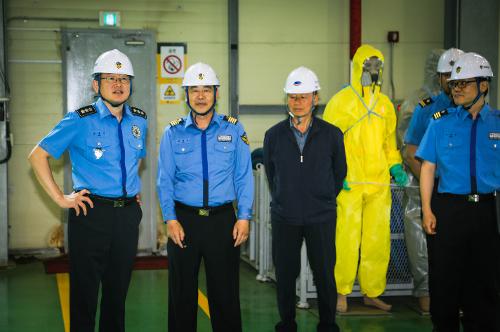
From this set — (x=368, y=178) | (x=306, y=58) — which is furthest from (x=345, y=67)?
(x=368, y=178)

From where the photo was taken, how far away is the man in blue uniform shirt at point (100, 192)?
3672 millimetres

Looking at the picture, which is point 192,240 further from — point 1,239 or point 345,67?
point 345,67

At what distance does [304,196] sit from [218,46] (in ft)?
13.0

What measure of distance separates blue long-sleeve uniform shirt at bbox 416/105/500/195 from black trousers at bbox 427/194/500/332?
0.10 m

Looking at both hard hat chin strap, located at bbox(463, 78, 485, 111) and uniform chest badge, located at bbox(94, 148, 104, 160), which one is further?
hard hat chin strap, located at bbox(463, 78, 485, 111)

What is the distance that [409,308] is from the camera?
5641 millimetres

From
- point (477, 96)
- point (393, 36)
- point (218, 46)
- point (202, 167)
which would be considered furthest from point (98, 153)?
point (393, 36)

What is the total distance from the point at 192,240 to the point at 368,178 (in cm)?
198

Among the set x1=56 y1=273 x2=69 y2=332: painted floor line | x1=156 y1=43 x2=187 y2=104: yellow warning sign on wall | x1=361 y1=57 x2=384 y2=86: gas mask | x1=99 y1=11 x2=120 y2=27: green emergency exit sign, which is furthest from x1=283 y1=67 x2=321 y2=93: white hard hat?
x1=99 y1=11 x2=120 y2=27: green emergency exit sign

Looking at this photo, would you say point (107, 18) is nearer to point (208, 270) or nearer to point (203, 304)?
point (203, 304)

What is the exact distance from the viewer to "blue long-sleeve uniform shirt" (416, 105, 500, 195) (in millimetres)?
3904

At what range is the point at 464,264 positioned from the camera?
3.97 meters

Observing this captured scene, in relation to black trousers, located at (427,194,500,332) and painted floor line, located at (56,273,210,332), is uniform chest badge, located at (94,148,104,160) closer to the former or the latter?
painted floor line, located at (56,273,210,332)

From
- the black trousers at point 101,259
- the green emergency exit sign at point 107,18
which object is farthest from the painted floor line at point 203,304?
the green emergency exit sign at point 107,18
